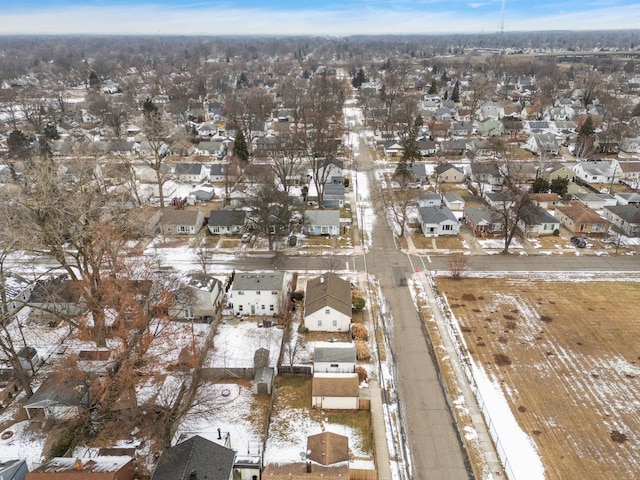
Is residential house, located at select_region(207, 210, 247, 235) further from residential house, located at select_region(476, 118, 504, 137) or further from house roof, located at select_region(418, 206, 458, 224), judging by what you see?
residential house, located at select_region(476, 118, 504, 137)

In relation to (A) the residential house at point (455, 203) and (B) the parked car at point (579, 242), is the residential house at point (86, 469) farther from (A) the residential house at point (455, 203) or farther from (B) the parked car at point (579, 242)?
(B) the parked car at point (579, 242)

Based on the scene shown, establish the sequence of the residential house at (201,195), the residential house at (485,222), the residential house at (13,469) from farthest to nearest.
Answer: the residential house at (201,195) < the residential house at (485,222) < the residential house at (13,469)

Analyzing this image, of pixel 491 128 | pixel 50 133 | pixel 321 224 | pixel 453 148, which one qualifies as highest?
pixel 50 133

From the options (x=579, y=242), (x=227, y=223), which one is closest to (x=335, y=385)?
(x=227, y=223)

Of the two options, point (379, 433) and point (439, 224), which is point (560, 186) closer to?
point (439, 224)

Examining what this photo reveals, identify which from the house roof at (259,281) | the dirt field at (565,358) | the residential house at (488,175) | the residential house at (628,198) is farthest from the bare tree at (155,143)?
the residential house at (628,198)

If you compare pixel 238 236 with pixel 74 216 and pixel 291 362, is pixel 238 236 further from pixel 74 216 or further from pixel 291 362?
pixel 291 362

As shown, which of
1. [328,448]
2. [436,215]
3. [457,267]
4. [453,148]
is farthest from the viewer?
[453,148]
